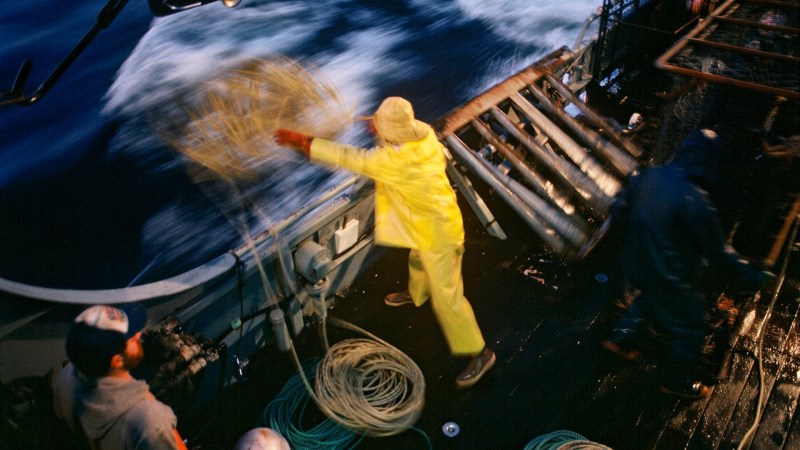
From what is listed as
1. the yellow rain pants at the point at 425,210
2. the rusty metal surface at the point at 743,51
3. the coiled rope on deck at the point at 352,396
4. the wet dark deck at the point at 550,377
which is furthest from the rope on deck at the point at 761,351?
the coiled rope on deck at the point at 352,396

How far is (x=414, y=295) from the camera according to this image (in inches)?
173

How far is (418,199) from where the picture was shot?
3.48 metres

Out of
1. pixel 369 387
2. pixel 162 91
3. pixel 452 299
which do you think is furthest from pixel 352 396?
pixel 162 91

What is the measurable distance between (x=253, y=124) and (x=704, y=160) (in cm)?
469

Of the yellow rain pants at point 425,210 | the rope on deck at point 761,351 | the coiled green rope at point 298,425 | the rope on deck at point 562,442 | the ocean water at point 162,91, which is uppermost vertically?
the yellow rain pants at point 425,210

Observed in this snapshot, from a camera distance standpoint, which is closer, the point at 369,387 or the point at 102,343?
the point at 102,343

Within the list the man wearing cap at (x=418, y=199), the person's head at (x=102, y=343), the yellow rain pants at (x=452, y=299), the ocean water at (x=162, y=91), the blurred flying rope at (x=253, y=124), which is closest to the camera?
the person's head at (x=102, y=343)

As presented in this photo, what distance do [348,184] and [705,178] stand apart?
96.6 inches

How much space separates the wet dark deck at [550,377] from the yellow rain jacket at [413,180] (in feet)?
3.85

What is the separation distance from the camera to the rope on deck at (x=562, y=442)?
344 cm

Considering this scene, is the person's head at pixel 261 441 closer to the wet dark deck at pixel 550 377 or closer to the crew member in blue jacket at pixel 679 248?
the wet dark deck at pixel 550 377

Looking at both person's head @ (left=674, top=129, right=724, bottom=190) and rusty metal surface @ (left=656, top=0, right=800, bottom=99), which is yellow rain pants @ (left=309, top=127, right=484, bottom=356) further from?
rusty metal surface @ (left=656, top=0, right=800, bottom=99)

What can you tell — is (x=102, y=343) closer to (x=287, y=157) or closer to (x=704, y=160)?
(x=704, y=160)


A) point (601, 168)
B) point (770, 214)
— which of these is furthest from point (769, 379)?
point (601, 168)
